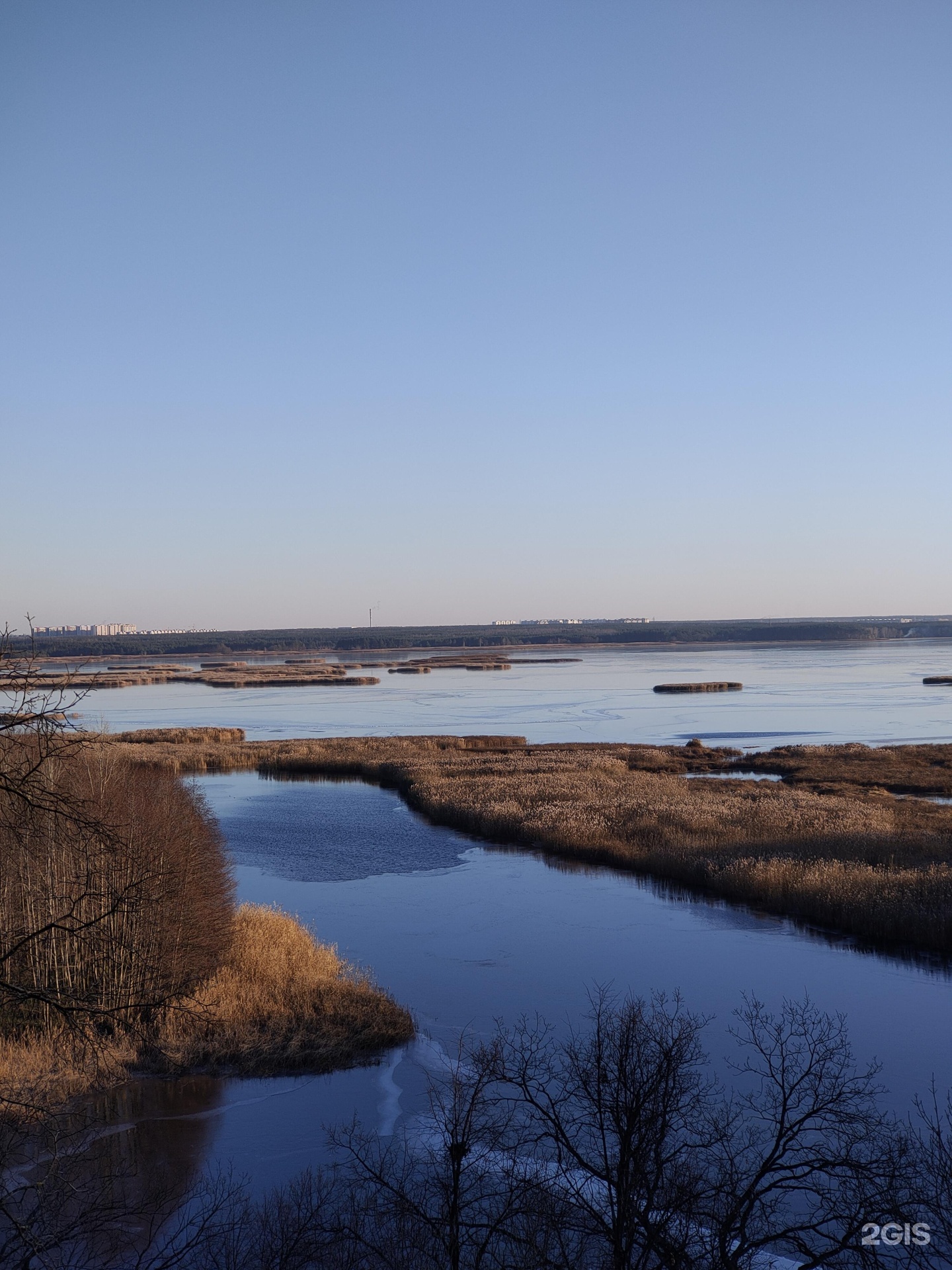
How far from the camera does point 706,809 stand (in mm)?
32875

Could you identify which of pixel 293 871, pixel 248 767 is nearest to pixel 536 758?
pixel 248 767

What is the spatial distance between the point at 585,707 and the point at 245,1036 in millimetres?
66274

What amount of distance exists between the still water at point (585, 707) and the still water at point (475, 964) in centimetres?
1483

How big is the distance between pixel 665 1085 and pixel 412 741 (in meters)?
46.2

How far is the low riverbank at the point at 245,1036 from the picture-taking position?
14023 millimetres

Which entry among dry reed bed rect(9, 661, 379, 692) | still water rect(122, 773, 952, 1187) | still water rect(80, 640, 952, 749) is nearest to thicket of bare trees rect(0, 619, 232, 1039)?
still water rect(122, 773, 952, 1187)

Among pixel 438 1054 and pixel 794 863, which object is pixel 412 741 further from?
pixel 438 1054

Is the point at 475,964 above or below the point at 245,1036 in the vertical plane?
below

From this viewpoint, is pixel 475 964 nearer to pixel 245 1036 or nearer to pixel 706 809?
pixel 245 1036

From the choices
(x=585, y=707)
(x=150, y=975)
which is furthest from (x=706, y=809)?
(x=585, y=707)

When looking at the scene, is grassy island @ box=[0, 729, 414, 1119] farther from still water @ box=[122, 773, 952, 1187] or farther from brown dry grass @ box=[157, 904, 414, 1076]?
still water @ box=[122, 773, 952, 1187]

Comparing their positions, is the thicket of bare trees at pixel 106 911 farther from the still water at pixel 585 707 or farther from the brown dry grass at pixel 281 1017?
the still water at pixel 585 707

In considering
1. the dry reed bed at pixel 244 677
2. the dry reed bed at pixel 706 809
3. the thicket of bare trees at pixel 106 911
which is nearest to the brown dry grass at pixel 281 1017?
the thicket of bare trees at pixel 106 911

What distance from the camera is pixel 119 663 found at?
7121 inches
